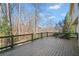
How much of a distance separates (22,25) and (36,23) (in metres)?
0.18

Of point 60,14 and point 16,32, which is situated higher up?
point 60,14

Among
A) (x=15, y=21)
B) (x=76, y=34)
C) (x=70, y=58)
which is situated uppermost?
(x=15, y=21)

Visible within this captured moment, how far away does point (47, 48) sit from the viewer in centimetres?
274

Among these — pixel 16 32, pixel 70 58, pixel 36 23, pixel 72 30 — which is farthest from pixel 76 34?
pixel 16 32

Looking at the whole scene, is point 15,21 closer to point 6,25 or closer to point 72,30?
point 6,25

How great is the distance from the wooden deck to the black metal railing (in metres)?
0.05

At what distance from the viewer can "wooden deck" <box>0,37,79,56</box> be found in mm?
2703

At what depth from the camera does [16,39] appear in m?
2.75

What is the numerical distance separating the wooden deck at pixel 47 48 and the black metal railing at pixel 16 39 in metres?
0.05

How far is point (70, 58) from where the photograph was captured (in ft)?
8.87

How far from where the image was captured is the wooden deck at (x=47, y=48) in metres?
2.70

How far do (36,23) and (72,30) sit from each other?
459 mm

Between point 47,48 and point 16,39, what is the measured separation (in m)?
0.40

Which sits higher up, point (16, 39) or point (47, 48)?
point (16, 39)
